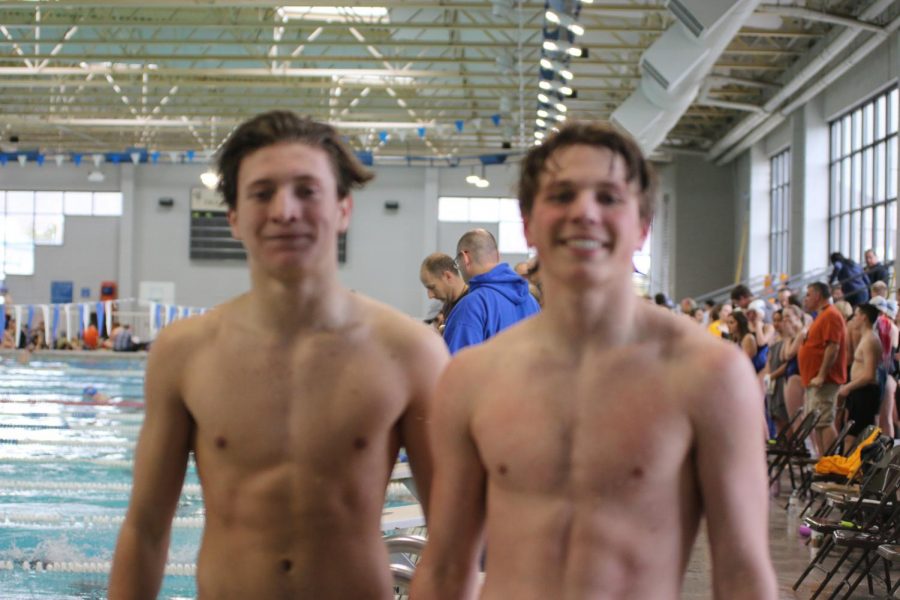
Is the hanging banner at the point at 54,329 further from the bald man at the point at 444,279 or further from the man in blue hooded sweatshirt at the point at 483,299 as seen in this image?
the man in blue hooded sweatshirt at the point at 483,299

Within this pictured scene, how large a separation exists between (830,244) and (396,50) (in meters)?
8.75

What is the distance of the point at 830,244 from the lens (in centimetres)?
2258

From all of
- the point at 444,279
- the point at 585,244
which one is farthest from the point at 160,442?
the point at 444,279

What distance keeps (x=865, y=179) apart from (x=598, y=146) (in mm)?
19740

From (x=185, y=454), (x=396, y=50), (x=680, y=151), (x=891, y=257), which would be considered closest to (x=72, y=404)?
(x=396, y=50)

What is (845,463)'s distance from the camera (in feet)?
26.0

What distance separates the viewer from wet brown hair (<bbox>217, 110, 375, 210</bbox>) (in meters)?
2.24

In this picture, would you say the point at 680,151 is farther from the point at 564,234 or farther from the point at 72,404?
the point at 564,234

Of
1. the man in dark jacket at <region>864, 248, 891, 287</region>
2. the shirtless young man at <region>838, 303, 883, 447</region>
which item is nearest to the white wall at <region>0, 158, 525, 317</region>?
the man in dark jacket at <region>864, 248, 891, 287</region>

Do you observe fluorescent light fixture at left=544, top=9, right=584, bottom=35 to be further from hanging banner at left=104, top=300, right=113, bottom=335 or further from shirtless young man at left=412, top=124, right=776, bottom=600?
hanging banner at left=104, top=300, right=113, bottom=335

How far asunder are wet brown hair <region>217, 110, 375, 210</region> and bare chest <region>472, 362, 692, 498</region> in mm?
561

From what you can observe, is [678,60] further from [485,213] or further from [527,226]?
[485,213]

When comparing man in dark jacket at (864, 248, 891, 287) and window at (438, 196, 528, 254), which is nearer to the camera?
man in dark jacket at (864, 248, 891, 287)

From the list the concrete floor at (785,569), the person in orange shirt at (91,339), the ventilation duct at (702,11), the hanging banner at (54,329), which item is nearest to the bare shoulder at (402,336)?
the concrete floor at (785,569)
